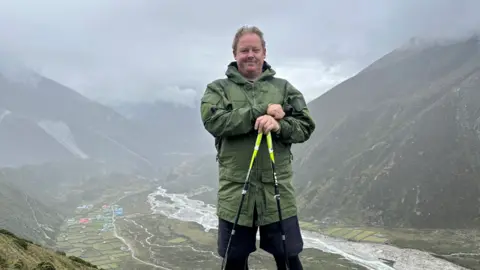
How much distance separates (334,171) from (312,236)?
6313 centimetres

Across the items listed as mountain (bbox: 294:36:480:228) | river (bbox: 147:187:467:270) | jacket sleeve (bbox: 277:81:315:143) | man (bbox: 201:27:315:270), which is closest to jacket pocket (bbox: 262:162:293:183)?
man (bbox: 201:27:315:270)

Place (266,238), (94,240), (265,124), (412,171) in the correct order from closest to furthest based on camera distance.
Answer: (265,124) → (266,238) → (94,240) → (412,171)

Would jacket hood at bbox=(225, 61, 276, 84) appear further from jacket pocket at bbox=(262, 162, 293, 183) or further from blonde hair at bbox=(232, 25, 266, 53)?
jacket pocket at bbox=(262, 162, 293, 183)

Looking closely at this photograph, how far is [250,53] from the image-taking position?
5.80 meters

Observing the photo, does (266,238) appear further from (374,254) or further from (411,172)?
(411,172)

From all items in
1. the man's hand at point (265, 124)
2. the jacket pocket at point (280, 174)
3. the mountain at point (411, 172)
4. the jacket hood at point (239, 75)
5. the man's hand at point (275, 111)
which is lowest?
the jacket pocket at point (280, 174)

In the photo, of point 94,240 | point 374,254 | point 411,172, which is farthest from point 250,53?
point 411,172

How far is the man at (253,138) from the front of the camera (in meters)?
5.46

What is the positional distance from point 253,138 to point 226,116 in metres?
0.49

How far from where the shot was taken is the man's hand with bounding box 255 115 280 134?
5.24m

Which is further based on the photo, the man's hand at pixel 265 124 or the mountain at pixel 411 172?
the mountain at pixel 411 172

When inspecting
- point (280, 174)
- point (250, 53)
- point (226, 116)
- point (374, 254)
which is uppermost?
point (374, 254)

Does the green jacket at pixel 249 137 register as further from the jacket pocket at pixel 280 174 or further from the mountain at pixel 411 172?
the mountain at pixel 411 172

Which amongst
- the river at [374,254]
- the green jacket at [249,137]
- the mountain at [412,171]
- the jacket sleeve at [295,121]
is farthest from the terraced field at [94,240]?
the jacket sleeve at [295,121]
